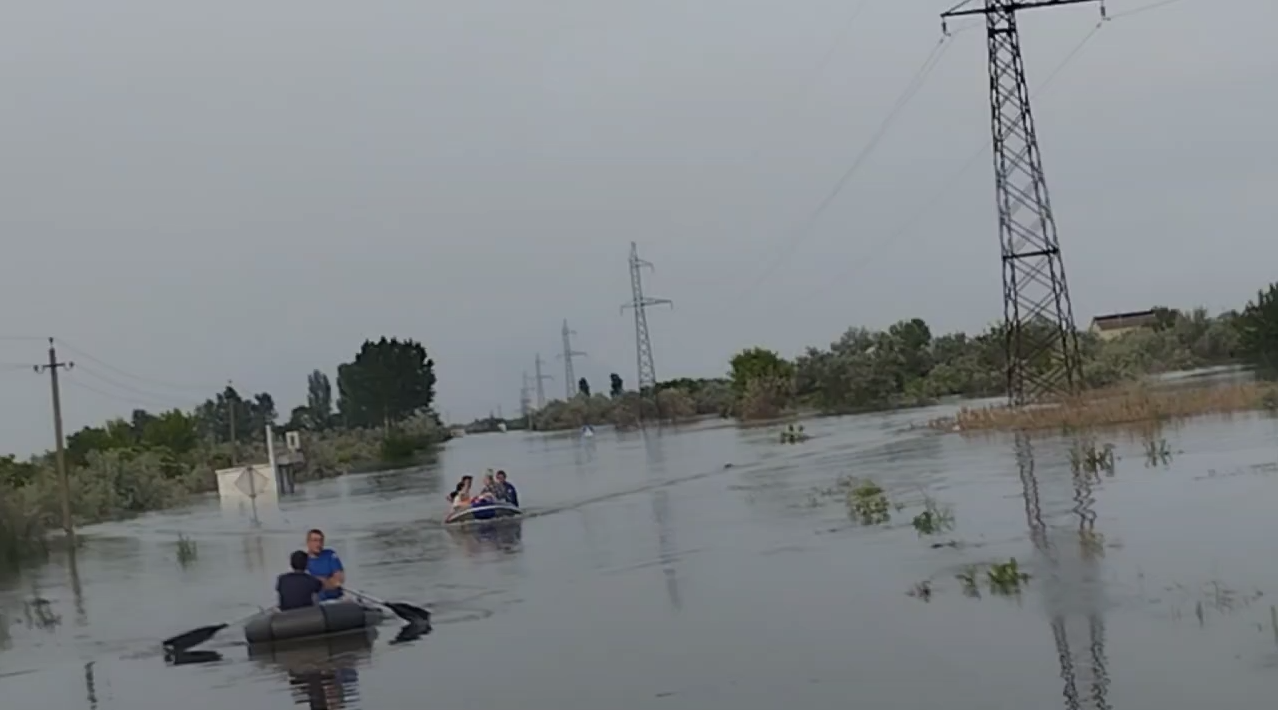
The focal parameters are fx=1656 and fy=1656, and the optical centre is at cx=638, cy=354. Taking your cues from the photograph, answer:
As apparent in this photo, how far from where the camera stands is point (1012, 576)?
18.6 meters

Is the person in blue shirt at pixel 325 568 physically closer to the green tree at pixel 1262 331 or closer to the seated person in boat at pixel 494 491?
the seated person in boat at pixel 494 491

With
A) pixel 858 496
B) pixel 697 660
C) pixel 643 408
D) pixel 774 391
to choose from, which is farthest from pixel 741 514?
pixel 643 408

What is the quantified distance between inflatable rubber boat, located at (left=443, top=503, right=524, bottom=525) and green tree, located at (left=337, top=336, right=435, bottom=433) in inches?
5090

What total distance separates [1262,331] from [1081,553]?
57.0 m

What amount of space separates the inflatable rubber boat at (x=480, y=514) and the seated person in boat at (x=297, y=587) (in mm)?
19108

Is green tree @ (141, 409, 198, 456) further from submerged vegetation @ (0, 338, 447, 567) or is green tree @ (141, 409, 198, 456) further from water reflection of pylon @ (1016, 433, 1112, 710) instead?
water reflection of pylon @ (1016, 433, 1112, 710)

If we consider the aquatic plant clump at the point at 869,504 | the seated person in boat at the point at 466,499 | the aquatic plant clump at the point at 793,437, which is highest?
the aquatic plant clump at the point at 793,437

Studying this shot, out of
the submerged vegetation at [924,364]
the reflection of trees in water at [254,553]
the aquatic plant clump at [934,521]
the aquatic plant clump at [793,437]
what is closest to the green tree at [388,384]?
the submerged vegetation at [924,364]

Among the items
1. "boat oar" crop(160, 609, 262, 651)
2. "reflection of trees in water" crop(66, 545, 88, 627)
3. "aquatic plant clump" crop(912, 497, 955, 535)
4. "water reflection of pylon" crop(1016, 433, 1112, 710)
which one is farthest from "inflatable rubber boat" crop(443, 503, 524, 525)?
"boat oar" crop(160, 609, 262, 651)

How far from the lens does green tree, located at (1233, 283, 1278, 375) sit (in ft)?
231

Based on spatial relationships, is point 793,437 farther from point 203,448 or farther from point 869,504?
point 203,448

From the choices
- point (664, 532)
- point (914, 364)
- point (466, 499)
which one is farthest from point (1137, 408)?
point (914, 364)

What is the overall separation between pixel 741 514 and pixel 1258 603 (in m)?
18.8

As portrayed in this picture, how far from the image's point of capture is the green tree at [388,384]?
17138 centimetres
